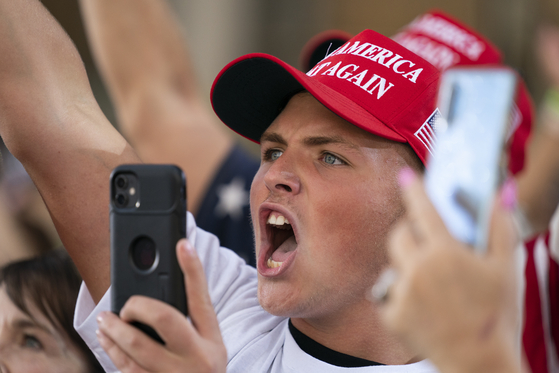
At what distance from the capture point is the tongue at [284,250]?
1.51m

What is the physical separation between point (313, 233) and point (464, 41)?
1.72m

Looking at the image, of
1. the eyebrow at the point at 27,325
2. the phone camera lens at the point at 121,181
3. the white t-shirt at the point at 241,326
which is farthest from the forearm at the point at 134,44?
the phone camera lens at the point at 121,181

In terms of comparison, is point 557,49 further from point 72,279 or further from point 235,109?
point 72,279

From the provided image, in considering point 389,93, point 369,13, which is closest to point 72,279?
point 389,93

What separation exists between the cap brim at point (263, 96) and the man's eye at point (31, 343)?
0.78 m

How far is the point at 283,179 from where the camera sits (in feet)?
4.71

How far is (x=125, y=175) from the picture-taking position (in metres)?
1.04

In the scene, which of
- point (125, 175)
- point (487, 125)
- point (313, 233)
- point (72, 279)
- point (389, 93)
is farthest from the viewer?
point (72, 279)

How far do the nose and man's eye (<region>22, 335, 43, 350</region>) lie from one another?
0.75 m

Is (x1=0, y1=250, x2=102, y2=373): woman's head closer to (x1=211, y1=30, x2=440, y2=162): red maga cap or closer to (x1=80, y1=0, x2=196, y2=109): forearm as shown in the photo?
(x1=211, y1=30, x2=440, y2=162): red maga cap

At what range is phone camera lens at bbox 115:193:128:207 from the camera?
3.36ft

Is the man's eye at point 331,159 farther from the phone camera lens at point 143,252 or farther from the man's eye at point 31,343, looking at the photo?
the man's eye at point 31,343

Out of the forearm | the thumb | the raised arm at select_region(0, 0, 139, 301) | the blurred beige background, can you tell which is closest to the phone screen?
the thumb

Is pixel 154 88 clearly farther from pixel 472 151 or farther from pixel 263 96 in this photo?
pixel 472 151
